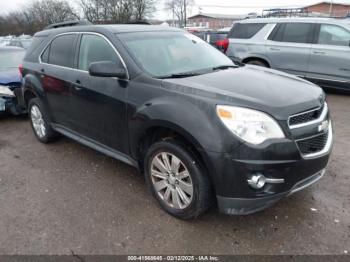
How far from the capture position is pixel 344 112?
6.35 metres

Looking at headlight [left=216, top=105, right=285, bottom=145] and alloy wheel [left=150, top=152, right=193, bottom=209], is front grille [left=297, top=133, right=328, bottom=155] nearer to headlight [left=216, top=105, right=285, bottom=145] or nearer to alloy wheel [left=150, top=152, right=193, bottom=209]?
headlight [left=216, top=105, right=285, bottom=145]

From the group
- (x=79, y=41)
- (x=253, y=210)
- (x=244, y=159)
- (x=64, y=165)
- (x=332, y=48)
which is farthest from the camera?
(x=332, y=48)

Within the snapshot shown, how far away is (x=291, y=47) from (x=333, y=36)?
0.94 meters

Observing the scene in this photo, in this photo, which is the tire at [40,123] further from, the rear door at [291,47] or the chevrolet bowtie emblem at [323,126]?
the rear door at [291,47]

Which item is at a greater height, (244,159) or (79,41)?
(79,41)

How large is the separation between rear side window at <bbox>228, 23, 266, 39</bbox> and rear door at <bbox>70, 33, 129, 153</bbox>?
5.78 meters

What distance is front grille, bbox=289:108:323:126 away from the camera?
102 inches

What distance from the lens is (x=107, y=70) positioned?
3.17m

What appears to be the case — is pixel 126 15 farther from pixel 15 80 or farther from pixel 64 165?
pixel 64 165

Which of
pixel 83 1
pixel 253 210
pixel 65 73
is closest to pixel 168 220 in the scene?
pixel 253 210

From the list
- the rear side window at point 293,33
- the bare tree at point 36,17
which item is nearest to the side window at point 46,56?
the rear side window at point 293,33

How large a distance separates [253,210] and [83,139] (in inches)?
93.8

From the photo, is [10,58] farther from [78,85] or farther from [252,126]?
[252,126]

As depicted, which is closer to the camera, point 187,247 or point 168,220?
point 187,247
